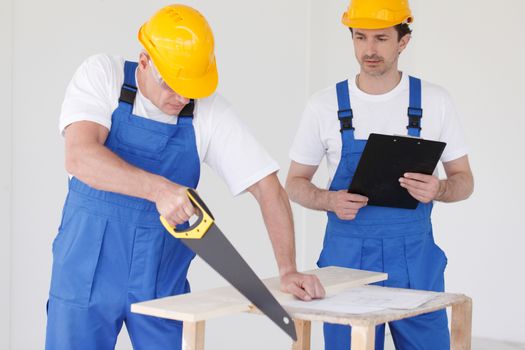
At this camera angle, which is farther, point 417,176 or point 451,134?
point 451,134

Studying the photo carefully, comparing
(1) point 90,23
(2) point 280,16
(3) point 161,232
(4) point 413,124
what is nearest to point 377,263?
(4) point 413,124

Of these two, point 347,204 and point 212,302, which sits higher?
point 347,204

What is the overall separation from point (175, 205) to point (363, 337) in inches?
23.5

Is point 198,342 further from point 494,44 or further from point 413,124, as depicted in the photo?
point 494,44

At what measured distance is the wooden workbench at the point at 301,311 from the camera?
88.0 inches

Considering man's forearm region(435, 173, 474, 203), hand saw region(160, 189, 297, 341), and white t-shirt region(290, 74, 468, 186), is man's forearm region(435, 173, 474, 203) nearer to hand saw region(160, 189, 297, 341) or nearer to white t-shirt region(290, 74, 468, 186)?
white t-shirt region(290, 74, 468, 186)

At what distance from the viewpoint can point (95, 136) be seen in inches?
103

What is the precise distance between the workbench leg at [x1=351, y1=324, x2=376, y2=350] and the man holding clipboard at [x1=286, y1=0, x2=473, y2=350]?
94 centimetres

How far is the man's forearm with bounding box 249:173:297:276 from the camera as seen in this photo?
278cm


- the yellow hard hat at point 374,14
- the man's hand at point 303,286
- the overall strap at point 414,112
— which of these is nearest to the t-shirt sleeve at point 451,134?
the overall strap at point 414,112

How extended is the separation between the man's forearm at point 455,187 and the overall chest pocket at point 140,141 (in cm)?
115

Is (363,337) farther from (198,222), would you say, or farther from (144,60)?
(144,60)

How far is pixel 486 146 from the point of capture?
6066mm

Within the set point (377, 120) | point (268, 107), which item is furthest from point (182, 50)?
point (268, 107)
